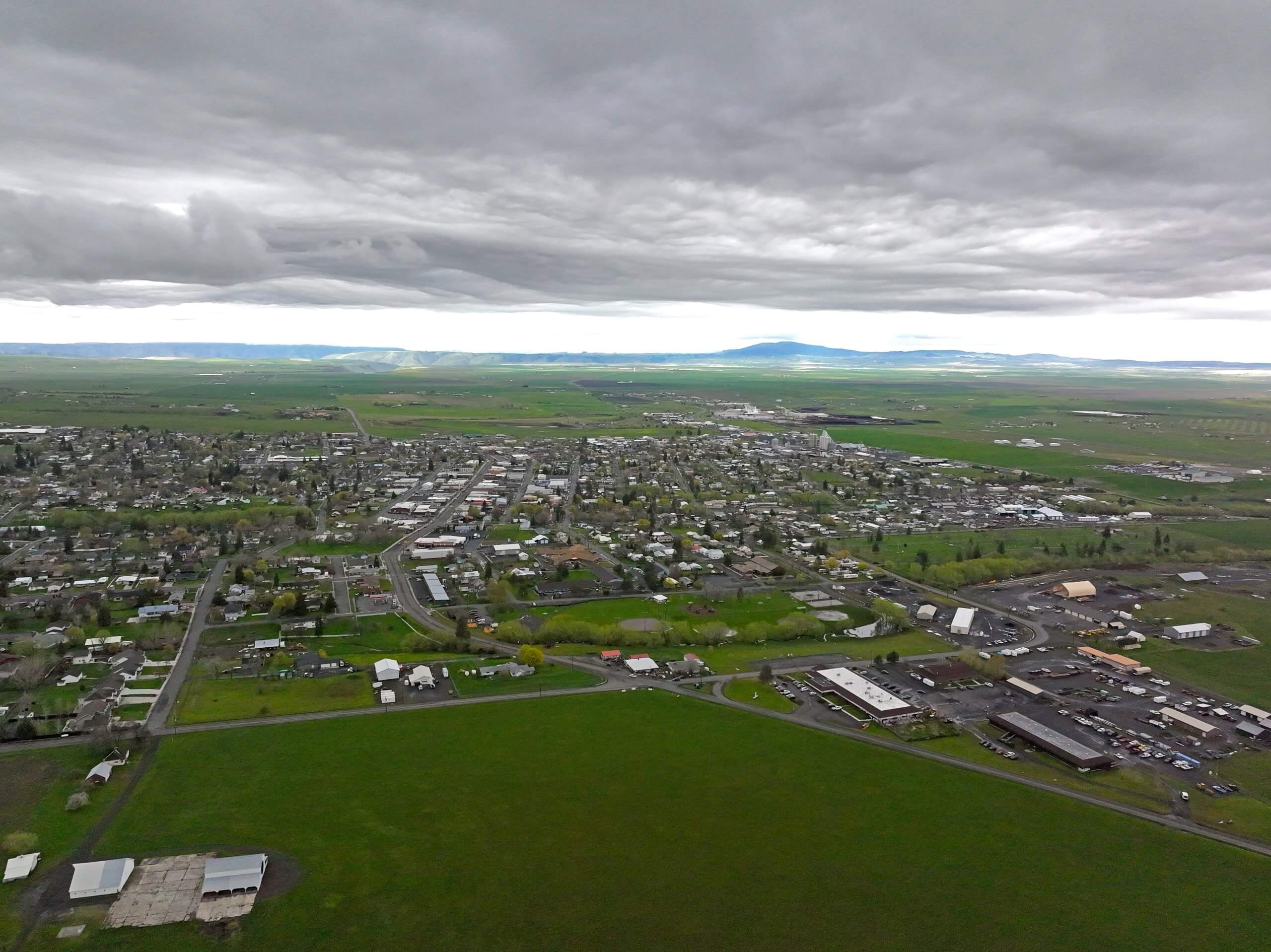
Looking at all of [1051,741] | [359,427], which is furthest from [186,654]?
[359,427]

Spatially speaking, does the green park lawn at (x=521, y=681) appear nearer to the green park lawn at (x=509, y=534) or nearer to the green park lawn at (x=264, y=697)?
the green park lawn at (x=264, y=697)

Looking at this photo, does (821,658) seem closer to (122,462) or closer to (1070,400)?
(122,462)

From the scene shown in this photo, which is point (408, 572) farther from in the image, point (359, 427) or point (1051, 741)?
point (359, 427)

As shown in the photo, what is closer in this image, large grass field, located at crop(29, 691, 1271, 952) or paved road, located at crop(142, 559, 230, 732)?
large grass field, located at crop(29, 691, 1271, 952)

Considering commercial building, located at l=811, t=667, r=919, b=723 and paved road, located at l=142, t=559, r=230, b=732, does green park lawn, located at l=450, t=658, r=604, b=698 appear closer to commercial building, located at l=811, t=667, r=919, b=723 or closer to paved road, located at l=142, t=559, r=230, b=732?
commercial building, located at l=811, t=667, r=919, b=723

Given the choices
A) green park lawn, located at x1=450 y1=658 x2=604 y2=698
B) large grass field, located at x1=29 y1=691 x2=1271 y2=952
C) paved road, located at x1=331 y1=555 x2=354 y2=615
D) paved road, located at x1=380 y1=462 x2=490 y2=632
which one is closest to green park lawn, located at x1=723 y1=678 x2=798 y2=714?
large grass field, located at x1=29 y1=691 x2=1271 y2=952

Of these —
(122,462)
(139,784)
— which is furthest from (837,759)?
(122,462)
